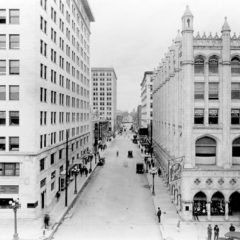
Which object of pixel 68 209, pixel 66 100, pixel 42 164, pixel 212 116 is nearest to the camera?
pixel 212 116

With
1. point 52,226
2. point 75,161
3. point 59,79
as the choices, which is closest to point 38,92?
point 59,79

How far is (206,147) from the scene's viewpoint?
34719 mm

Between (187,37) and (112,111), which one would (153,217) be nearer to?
(187,37)

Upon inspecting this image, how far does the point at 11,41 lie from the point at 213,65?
22387mm

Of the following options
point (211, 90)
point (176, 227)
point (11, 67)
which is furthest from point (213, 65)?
point (11, 67)

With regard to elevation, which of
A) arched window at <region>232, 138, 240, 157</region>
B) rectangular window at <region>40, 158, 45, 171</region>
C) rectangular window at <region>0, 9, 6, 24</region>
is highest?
rectangular window at <region>0, 9, 6, 24</region>

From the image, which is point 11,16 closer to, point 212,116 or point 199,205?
point 212,116

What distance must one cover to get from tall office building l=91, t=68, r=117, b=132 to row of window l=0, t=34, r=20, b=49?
145 meters

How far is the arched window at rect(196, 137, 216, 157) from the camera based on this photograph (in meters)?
34.7

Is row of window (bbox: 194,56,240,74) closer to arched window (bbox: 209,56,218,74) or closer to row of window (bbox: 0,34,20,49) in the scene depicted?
arched window (bbox: 209,56,218,74)

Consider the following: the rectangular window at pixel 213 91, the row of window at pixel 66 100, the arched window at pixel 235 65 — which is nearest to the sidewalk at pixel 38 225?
the row of window at pixel 66 100

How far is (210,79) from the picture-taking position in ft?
112

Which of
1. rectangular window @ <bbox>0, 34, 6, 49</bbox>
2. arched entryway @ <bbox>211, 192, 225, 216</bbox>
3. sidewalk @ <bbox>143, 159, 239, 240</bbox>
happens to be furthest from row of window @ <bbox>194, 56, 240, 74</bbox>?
rectangular window @ <bbox>0, 34, 6, 49</bbox>

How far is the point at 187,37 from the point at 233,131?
11428mm
